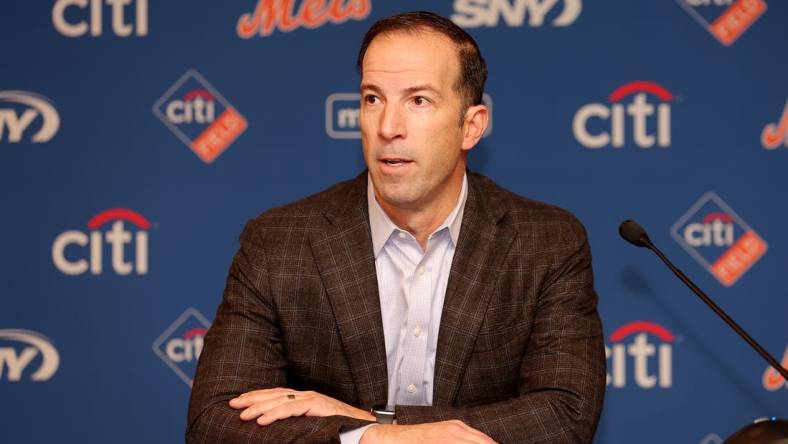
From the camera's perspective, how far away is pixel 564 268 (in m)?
2.53

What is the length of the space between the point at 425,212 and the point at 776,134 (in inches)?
54.5

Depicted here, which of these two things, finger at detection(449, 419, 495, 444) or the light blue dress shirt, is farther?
the light blue dress shirt

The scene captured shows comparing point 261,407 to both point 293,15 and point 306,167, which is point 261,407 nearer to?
point 306,167

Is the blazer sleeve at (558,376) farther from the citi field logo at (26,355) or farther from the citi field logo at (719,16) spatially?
the citi field logo at (26,355)

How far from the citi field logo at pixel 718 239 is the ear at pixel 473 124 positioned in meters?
0.91

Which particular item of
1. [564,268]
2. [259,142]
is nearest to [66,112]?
[259,142]

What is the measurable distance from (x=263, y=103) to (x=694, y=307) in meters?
1.68

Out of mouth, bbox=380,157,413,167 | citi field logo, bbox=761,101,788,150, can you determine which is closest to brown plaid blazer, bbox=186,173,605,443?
mouth, bbox=380,157,413,167

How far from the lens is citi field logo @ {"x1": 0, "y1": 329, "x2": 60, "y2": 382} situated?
3252mm

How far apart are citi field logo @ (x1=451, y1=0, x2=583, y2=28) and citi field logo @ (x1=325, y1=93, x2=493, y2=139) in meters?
0.29

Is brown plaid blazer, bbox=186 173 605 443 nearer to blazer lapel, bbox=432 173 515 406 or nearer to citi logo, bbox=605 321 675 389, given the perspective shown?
blazer lapel, bbox=432 173 515 406

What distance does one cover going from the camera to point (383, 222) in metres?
2.62

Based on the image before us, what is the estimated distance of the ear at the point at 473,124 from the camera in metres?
2.63

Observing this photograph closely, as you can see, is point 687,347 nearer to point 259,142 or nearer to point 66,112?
point 259,142
